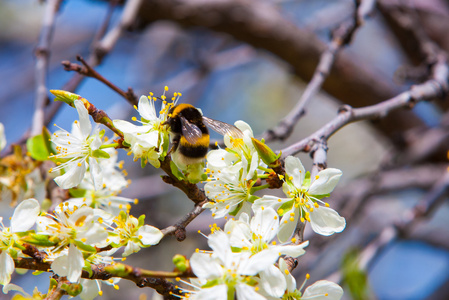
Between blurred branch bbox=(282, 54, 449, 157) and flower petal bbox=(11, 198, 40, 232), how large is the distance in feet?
1.98

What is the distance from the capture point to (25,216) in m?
0.98

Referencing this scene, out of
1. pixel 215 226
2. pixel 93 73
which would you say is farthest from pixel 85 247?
pixel 93 73

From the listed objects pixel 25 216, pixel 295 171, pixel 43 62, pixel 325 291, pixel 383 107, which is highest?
pixel 383 107

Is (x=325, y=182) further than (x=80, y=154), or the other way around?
(x=80, y=154)

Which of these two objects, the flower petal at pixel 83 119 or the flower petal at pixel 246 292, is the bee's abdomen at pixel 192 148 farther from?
the flower petal at pixel 246 292

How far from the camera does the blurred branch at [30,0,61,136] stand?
1.56 m

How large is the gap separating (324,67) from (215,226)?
0.88 metres

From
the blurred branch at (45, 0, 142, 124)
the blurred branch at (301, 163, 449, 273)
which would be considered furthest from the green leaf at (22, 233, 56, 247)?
the blurred branch at (301, 163, 449, 273)

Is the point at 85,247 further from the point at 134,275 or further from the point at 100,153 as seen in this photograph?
the point at 100,153

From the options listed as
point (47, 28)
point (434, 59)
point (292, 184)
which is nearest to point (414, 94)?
point (434, 59)

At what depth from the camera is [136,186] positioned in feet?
9.82

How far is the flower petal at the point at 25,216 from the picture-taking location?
964 mm

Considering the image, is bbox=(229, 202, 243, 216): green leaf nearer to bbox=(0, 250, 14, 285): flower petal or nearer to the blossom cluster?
the blossom cluster

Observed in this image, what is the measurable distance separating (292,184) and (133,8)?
1.38m
